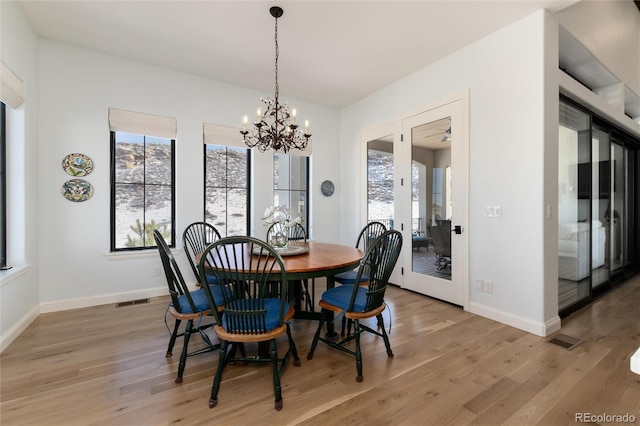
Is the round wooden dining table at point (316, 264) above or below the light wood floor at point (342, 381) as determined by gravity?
above

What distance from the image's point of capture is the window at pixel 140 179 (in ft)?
11.7

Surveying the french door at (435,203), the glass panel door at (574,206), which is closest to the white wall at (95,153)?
the french door at (435,203)

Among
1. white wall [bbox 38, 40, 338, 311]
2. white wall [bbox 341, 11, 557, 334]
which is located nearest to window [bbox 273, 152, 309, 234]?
white wall [bbox 38, 40, 338, 311]

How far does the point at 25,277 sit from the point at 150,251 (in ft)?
3.77

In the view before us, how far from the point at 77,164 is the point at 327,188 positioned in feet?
11.4

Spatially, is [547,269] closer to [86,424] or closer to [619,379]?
[619,379]

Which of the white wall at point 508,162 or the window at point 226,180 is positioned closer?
the white wall at point 508,162

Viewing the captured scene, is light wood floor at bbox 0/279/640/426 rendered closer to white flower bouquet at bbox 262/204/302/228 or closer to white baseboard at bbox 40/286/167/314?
white baseboard at bbox 40/286/167/314

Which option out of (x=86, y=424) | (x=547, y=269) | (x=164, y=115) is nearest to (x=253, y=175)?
(x=164, y=115)

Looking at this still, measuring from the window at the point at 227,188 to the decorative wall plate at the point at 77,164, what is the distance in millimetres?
1326

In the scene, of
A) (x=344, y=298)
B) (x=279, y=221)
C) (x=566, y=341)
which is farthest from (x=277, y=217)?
(x=566, y=341)

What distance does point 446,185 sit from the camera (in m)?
3.49

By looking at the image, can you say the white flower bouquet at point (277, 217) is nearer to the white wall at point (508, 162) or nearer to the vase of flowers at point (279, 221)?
the vase of flowers at point (279, 221)

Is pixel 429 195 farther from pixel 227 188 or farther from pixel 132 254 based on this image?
pixel 132 254
